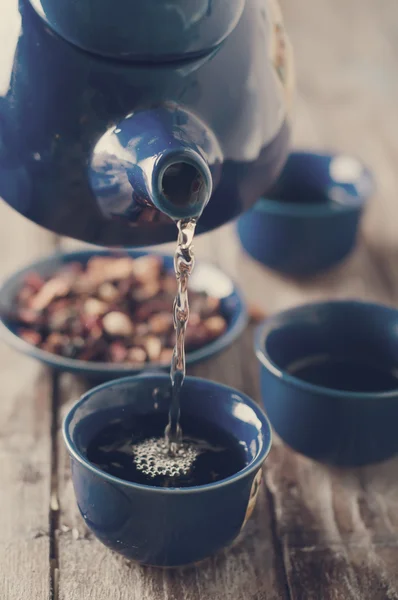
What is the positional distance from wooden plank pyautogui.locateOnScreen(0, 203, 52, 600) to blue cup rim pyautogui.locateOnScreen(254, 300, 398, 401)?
8.6 inches

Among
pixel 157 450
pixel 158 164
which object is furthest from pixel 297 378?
pixel 158 164

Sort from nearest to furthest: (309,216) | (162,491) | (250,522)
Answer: (162,491), (250,522), (309,216)

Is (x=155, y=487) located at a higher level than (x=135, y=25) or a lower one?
lower

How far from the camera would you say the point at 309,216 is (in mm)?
1109

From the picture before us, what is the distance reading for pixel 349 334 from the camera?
3.01ft

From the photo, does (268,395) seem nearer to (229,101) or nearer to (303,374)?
(303,374)

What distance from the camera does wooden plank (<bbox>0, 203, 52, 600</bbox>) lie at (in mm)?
718

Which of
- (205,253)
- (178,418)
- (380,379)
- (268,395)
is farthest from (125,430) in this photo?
(205,253)

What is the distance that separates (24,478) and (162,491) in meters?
0.22

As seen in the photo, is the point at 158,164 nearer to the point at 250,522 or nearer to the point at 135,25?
the point at 135,25

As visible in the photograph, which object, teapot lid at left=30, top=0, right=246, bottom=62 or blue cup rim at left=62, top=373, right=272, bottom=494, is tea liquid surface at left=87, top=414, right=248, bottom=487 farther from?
teapot lid at left=30, top=0, right=246, bottom=62

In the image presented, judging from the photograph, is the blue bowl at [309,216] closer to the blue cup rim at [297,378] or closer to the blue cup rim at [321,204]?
the blue cup rim at [321,204]

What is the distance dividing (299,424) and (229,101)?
0.94 feet

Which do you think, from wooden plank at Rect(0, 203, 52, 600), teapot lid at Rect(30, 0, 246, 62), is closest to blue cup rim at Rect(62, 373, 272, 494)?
wooden plank at Rect(0, 203, 52, 600)
